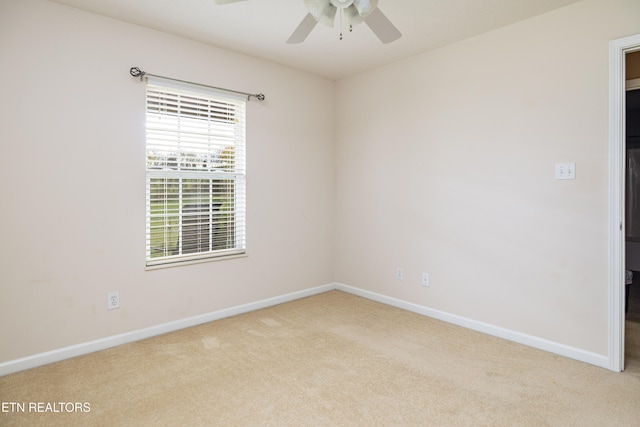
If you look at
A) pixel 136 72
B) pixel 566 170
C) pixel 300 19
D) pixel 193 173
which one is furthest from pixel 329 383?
pixel 136 72

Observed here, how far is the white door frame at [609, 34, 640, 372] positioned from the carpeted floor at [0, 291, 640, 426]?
0.80 ft

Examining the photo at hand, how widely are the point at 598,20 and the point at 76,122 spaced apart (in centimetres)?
365

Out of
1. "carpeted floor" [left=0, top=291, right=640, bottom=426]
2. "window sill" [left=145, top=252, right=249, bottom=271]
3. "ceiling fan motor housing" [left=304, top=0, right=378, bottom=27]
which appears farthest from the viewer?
"window sill" [left=145, top=252, right=249, bottom=271]

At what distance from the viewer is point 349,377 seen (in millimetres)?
2348

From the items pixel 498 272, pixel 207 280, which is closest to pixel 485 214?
pixel 498 272

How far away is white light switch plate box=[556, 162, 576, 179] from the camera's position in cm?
260

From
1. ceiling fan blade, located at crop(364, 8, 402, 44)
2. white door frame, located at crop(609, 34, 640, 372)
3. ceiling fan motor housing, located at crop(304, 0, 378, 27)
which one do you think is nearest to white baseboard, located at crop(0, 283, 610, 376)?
white door frame, located at crop(609, 34, 640, 372)

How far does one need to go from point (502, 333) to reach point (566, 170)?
1352 millimetres

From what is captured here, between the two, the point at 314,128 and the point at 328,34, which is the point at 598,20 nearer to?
the point at 328,34

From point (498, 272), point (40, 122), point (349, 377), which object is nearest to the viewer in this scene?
point (349, 377)

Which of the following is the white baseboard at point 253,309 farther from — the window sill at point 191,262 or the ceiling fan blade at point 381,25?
the ceiling fan blade at point 381,25

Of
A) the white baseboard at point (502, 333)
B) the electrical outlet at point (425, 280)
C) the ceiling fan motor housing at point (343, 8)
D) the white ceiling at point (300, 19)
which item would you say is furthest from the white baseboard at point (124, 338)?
the ceiling fan motor housing at point (343, 8)

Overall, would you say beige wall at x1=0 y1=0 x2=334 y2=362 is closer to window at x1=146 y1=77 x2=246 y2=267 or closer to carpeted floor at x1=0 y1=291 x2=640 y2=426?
window at x1=146 y1=77 x2=246 y2=267

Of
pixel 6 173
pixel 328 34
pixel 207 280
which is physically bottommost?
pixel 207 280
